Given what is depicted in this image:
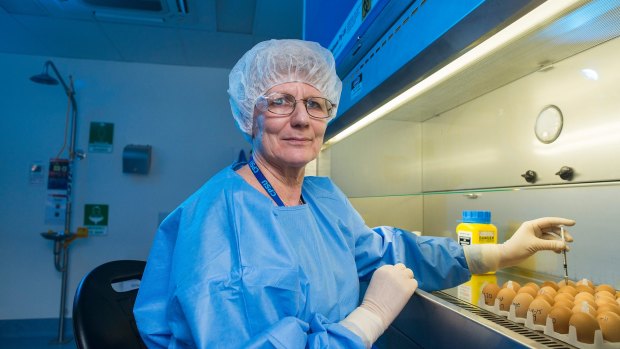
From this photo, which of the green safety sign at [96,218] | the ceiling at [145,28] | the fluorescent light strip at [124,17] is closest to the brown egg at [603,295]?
the ceiling at [145,28]

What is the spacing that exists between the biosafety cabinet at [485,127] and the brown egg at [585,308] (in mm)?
59

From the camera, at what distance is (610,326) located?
57 cm

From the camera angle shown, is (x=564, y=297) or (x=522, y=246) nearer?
(x=564, y=297)

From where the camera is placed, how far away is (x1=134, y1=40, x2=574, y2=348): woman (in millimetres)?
661

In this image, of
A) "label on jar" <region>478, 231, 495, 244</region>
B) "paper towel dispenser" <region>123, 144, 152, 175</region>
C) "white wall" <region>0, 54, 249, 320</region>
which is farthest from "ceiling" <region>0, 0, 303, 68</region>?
"label on jar" <region>478, 231, 495, 244</region>

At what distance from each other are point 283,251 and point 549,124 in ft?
2.89

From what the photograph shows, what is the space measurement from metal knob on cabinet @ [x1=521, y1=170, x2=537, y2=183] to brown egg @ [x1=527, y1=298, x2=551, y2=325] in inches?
21.8

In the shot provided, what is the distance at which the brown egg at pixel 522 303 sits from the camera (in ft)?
2.27

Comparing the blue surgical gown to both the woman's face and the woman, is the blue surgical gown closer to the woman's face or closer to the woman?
the woman

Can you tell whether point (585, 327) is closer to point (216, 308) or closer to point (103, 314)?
point (216, 308)

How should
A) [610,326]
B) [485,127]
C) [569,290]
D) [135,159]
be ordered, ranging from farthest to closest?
[135,159] → [485,127] → [569,290] → [610,326]

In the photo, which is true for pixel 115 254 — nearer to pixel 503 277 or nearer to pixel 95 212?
pixel 95 212

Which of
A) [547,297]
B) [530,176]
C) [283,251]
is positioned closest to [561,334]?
[547,297]

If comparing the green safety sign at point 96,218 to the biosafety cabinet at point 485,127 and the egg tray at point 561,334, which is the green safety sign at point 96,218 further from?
the egg tray at point 561,334
